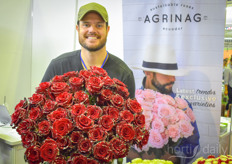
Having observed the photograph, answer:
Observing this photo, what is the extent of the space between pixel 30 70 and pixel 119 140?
3.02m

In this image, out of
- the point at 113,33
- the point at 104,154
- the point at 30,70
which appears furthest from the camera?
the point at 30,70

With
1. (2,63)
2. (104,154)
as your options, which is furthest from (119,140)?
(2,63)

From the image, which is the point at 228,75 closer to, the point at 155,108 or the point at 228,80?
the point at 228,80

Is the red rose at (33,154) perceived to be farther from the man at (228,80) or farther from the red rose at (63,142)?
the man at (228,80)

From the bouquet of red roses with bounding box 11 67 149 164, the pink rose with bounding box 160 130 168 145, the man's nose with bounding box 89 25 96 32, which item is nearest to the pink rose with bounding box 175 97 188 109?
the pink rose with bounding box 160 130 168 145

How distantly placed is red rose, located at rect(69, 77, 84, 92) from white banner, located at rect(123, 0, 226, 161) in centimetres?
159

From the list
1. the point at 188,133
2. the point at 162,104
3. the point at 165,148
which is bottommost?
the point at 165,148

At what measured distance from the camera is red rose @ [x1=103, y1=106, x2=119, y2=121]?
856 mm

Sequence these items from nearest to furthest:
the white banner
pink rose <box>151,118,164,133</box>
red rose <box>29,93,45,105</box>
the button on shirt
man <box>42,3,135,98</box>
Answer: red rose <box>29,93,45,105</box> < man <box>42,3,135,98</box> < the white banner < pink rose <box>151,118,164,133</box> < the button on shirt

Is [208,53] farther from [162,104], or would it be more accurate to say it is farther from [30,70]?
[30,70]

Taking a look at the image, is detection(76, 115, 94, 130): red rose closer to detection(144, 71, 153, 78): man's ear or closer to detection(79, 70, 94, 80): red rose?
detection(79, 70, 94, 80): red rose

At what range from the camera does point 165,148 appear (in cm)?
240

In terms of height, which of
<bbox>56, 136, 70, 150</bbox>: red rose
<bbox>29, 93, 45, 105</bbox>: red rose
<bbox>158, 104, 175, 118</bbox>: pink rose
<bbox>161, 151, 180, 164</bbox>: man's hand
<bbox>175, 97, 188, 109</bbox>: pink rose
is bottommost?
<bbox>161, 151, 180, 164</bbox>: man's hand

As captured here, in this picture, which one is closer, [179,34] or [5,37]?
[179,34]
